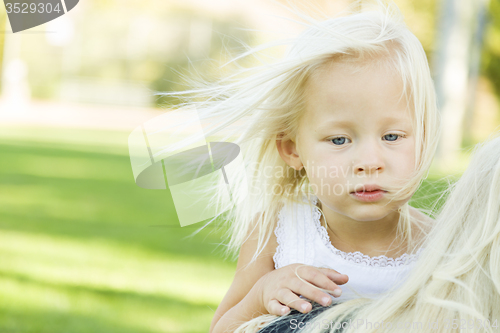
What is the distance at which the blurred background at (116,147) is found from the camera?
3.88 m

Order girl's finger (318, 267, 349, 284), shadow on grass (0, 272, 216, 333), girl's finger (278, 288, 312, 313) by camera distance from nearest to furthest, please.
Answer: girl's finger (278, 288, 312, 313)
girl's finger (318, 267, 349, 284)
shadow on grass (0, 272, 216, 333)

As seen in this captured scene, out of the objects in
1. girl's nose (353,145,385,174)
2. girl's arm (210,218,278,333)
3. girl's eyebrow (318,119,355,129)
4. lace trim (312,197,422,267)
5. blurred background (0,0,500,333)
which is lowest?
blurred background (0,0,500,333)

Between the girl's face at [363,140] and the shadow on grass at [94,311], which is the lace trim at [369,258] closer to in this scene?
the girl's face at [363,140]

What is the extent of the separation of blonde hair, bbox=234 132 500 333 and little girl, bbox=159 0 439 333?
0.88ft

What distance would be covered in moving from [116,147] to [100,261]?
43.6 ft

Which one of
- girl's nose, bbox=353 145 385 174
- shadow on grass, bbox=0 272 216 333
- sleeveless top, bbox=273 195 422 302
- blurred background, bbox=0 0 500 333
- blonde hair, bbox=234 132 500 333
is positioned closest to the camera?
blonde hair, bbox=234 132 500 333

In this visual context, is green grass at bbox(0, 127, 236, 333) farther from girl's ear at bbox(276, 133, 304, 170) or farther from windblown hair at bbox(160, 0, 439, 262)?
girl's ear at bbox(276, 133, 304, 170)

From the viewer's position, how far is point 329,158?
180 centimetres

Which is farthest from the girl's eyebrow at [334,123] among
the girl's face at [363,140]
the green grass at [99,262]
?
the green grass at [99,262]

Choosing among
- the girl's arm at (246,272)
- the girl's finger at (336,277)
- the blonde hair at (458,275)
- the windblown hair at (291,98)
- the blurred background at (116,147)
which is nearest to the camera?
the blonde hair at (458,275)

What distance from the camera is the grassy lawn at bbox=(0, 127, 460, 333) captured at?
3.89 m

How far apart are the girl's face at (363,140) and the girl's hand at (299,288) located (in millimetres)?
283

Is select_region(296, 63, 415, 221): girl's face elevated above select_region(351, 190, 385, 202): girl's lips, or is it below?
above

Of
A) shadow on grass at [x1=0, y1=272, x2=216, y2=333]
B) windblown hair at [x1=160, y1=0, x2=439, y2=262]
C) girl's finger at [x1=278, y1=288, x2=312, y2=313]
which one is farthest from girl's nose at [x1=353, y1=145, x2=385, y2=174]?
shadow on grass at [x1=0, y1=272, x2=216, y2=333]
